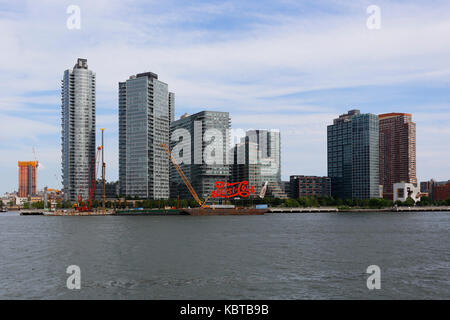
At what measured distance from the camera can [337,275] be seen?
52156 millimetres

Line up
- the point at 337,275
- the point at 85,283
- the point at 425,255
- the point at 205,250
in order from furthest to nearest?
the point at 205,250 → the point at 425,255 → the point at 337,275 → the point at 85,283

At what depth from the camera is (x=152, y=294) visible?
4350 cm

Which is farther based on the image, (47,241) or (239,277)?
(47,241)

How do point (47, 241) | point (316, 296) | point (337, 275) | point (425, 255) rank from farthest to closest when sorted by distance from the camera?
point (47, 241)
point (425, 255)
point (337, 275)
point (316, 296)

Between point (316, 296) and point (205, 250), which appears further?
point (205, 250)

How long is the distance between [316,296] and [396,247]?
4347 cm

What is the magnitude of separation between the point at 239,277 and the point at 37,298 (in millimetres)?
20652
